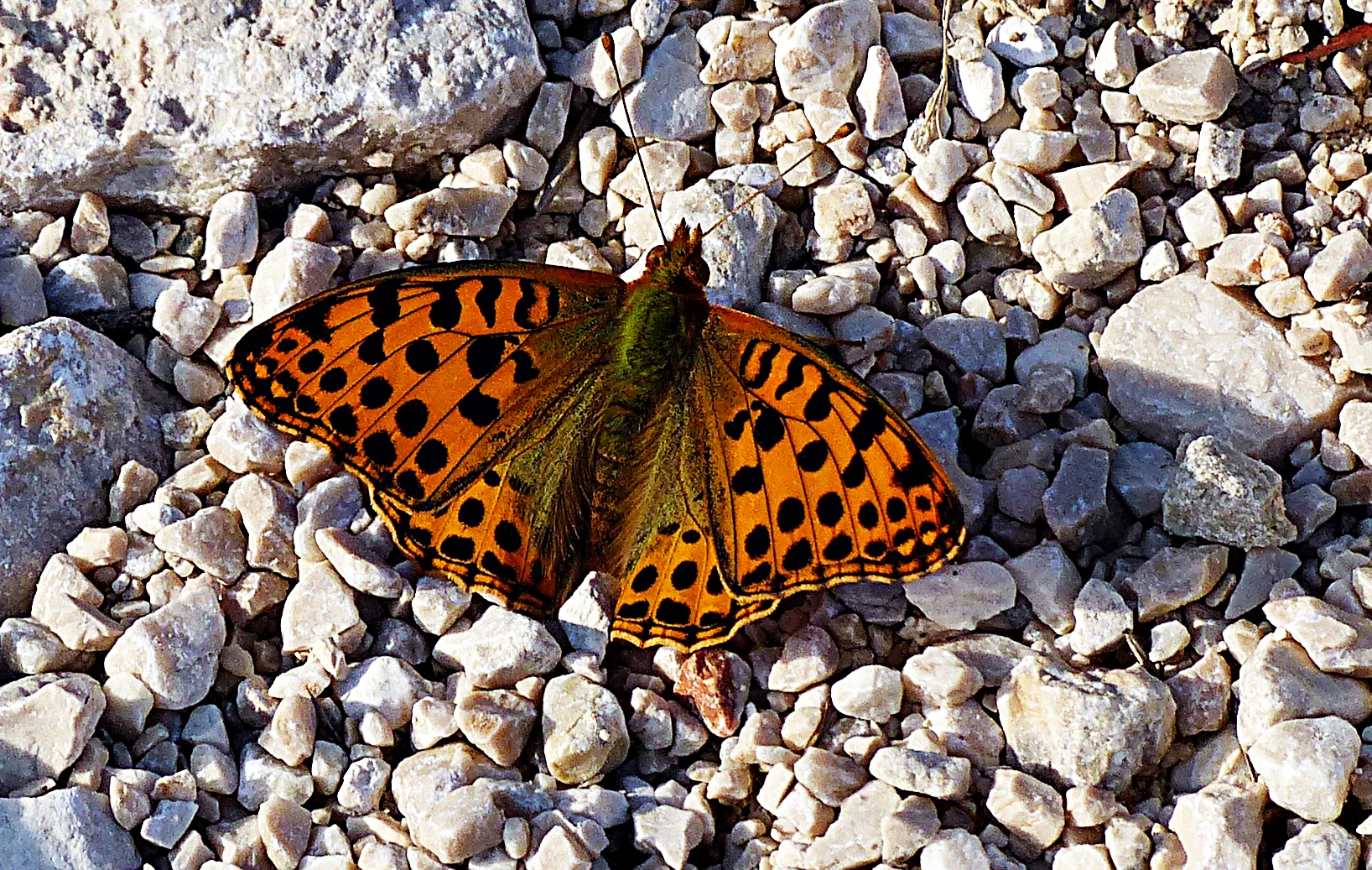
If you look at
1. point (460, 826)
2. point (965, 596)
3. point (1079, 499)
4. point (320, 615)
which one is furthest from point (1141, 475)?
point (320, 615)

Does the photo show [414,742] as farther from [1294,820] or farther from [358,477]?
[1294,820]

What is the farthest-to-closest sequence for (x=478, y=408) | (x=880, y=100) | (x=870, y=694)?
(x=880, y=100)
(x=478, y=408)
(x=870, y=694)

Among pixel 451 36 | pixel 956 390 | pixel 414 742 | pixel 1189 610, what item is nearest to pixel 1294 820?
pixel 1189 610

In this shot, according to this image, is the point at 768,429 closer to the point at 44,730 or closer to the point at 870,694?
the point at 870,694

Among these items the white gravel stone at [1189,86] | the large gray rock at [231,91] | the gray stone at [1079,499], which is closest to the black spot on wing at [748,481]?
the gray stone at [1079,499]

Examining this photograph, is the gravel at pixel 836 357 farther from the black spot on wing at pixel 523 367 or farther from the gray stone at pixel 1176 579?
the black spot on wing at pixel 523 367

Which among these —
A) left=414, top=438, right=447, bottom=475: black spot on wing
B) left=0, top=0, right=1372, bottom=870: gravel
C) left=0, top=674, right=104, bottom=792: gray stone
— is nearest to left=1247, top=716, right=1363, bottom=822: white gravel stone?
left=0, top=0, right=1372, bottom=870: gravel
